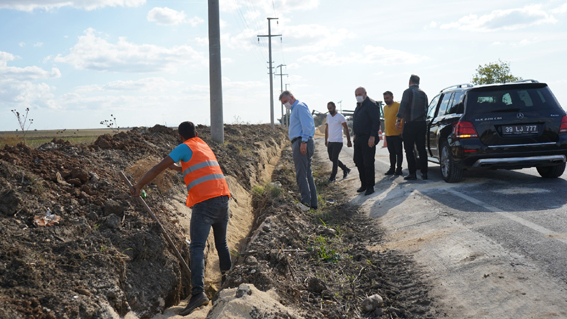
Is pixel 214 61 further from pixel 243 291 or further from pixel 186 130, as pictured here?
pixel 243 291

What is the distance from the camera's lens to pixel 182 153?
4797 millimetres

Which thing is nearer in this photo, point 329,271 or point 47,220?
point 47,220

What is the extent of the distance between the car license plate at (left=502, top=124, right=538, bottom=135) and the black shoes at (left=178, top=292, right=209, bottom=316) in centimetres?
601

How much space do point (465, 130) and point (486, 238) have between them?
135 inches

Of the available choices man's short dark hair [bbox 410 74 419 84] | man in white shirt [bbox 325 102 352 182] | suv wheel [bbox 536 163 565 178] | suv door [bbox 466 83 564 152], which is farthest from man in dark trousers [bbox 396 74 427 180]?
suv wheel [bbox 536 163 565 178]

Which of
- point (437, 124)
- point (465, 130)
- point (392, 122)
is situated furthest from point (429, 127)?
point (465, 130)

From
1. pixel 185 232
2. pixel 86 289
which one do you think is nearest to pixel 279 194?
pixel 185 232

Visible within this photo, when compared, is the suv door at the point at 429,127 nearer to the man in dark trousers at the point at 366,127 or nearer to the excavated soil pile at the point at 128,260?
the man in dark trousers at the point at 366,127

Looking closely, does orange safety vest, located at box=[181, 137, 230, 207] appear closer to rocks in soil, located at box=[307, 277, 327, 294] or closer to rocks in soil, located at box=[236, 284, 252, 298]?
rocks in soil, located at box=[236, 284, 252, 298]

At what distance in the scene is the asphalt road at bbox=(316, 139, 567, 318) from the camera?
4.03 m

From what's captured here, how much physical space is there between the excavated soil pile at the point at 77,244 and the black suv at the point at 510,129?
5.20 meters

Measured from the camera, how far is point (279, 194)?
29.1 ft

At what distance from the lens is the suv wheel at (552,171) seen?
857cm

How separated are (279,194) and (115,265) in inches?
183
